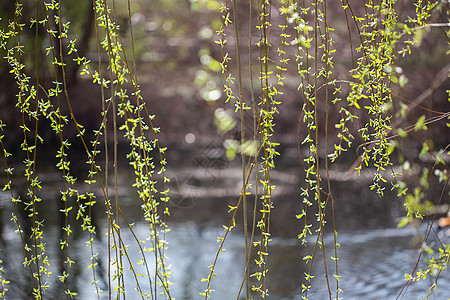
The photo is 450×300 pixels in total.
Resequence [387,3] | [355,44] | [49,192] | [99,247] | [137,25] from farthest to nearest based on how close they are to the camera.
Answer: [137,25] → [355,44] → [49,192] → [99,247] → [387,3]

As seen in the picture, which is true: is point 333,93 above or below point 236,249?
above

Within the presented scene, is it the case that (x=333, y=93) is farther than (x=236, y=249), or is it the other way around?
(x=236, y=249)

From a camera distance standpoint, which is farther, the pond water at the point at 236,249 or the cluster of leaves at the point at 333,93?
the pond water at the point at 236,249

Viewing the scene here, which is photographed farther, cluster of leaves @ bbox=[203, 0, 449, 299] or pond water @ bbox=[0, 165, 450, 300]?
pond water @ bbox=[0, 165, 450, 300]

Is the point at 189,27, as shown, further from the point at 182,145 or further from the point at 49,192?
the point at 49,192

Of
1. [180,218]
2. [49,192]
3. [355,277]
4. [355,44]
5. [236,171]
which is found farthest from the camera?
[355,44]

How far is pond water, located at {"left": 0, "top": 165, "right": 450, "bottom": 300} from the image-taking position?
315cm

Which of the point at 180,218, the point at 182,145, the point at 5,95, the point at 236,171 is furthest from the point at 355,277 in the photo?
the point at 5,95

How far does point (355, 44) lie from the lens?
8219 mm

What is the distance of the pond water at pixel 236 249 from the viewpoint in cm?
315

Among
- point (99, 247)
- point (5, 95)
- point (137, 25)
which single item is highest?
point (137, 25)

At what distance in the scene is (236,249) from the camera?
3.91 meters

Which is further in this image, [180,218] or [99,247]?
[180,218]

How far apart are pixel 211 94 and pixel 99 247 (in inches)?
124
